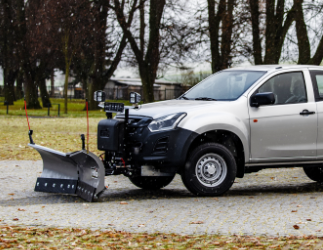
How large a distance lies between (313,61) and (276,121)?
13488 millimetres

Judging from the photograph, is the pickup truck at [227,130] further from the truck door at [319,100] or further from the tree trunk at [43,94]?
the tree trunk at [43,94]

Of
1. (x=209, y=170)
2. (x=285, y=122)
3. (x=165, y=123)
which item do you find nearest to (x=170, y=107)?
(x=165, y=123)

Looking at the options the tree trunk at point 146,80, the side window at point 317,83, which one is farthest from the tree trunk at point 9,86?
the side window at point 317,83

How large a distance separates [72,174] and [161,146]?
136 centimetres

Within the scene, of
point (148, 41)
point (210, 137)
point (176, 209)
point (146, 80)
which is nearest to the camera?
point (176, 209)

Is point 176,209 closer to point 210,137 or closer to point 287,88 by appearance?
point 210,137

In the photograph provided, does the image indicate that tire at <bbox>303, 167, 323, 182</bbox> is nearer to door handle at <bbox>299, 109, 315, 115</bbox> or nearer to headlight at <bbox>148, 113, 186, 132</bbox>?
door handle at <bbox>299, 109, 315, 115</bbox>

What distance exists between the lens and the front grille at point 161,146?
7.91 meters

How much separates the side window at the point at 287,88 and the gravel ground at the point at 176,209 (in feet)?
4.79

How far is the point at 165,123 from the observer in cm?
796

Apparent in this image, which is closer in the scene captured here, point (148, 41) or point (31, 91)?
point (148, 41)

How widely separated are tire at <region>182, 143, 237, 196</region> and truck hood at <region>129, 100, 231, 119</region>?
58 centimetres

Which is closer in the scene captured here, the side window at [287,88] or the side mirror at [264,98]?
the side mirror at [264,98]

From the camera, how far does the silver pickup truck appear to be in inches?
313
